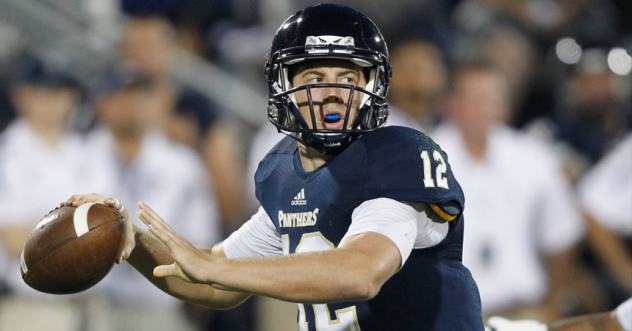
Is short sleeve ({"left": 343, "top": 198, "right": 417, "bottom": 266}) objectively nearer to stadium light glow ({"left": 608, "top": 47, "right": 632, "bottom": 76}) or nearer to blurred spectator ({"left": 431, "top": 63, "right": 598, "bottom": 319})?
blurred spectator ({"left": 431, "top": 63, "right": 598, "bottom": 319})

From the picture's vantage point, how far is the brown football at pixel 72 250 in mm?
Result: 1949

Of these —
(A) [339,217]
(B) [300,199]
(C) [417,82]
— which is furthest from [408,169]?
(C) [417,82]

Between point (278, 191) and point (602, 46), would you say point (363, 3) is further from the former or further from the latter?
point (278, 191)

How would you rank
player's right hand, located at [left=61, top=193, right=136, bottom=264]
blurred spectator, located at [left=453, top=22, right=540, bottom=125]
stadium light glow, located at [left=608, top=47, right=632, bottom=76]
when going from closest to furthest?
player's right hand, located at [left=61, top=193, right=136, bottom=264] < stadium light glow, located at [left=608, top=47, right=632, bottom=76] < blurred spectator, located at [left=453, top=22, right=540, bottom=125]

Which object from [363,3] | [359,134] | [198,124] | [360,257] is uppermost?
[363,3]

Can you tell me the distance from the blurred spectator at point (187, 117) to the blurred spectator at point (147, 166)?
0.10 m

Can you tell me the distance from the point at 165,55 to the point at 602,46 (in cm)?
340

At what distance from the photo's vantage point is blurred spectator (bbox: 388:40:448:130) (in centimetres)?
498

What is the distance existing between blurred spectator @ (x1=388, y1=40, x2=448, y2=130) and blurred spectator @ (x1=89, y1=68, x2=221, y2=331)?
62.1 inches

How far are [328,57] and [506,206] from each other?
2875mm

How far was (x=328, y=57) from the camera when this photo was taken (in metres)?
2.21

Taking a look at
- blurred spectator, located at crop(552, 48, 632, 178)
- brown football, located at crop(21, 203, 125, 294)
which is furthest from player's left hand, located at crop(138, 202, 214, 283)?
blurred spectator, located at crop(552, 48, 632, 178)

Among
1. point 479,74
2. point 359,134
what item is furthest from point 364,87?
point 479,74

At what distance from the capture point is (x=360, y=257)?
5.62 ft
